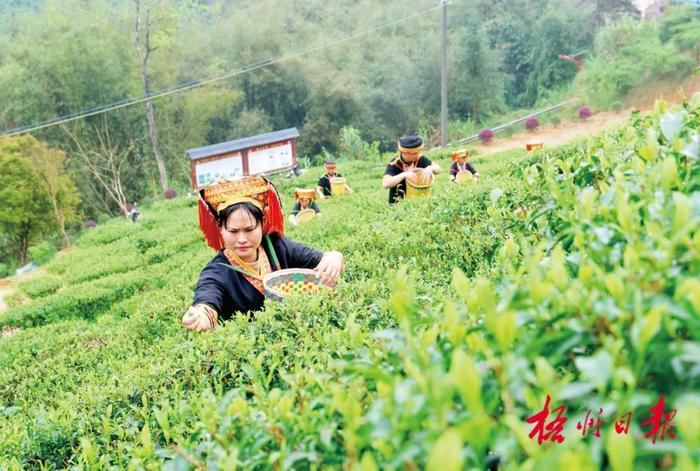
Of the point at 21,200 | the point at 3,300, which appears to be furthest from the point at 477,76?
the point at 3,300

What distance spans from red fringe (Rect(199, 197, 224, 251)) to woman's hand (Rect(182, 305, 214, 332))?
2.15 feet

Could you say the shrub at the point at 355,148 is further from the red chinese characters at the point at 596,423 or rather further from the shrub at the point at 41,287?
the red chinese characters at the point at 596,423

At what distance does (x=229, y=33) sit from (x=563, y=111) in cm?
1814

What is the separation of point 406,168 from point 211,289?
3684 millimetres

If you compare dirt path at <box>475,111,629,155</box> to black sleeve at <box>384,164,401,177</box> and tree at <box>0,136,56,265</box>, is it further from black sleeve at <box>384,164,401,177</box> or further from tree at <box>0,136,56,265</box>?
black sleeve at <box>384,164,401,177</box>

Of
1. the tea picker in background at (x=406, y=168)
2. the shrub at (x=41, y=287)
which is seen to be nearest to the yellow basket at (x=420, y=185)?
the tea picker in background at (x=406, y=168)

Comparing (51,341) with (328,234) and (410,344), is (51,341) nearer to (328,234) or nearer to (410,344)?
(328,234)

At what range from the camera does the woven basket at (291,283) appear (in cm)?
309

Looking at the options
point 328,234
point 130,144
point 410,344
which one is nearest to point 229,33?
point 130,144

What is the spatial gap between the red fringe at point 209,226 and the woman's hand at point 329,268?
2.15ft

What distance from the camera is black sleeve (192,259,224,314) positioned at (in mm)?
3172

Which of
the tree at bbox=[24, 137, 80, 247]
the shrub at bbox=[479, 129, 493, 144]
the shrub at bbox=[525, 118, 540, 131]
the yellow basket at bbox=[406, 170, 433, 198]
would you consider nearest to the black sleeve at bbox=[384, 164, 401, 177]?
the yellow basket at bbox=[406, 170, 433, 198]

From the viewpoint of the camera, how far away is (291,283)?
3.16 m

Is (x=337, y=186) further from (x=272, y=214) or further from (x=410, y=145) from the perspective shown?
(x=272, y=214)
